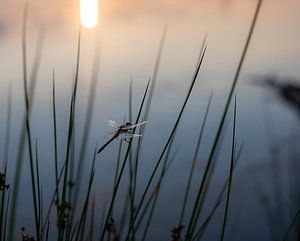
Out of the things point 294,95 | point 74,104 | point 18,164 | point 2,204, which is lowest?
point 18,164

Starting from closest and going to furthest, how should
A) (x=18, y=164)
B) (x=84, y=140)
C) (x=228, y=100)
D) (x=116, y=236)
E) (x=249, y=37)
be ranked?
(x=18, y=164), (x=249, y=37), (x=228, y=100), (x=84, y=140), (x=116, y=236)

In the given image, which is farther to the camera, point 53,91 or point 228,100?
point 53,91

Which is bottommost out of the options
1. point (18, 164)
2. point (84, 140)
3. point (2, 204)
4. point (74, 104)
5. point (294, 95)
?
point (18, 164)

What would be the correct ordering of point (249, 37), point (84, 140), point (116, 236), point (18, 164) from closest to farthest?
1. point (18, 164)
2. point (249, 37)
3. point (84, 140)
4. point (116, 236)

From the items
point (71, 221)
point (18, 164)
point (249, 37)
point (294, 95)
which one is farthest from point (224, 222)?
point (294, 95)

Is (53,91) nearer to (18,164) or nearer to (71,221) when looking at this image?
(71,221)

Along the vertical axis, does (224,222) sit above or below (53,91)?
below

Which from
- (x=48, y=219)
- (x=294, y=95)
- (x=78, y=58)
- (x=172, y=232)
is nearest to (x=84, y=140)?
(x=78, y=58)

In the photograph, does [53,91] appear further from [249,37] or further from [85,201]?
[249,37]

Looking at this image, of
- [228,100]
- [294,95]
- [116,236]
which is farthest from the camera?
[294,95]
